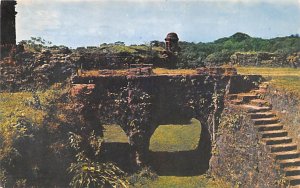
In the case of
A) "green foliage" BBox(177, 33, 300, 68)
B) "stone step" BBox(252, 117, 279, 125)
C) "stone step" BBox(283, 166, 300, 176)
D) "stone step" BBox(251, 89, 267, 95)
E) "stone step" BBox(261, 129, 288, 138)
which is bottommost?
"stone step" BBox(283, 166, 300, 176)

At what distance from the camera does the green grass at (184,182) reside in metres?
15.9

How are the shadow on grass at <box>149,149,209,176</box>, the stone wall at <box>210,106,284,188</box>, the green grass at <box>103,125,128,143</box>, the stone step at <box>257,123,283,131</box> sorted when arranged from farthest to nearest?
the green grass at <box>103,125,128,143</box> → the shadow on grass at <box>149,149,209,176</box> → the stone step at <box>257,123,283,131</box> → the stone wall at <box>210,106,284,188</box>

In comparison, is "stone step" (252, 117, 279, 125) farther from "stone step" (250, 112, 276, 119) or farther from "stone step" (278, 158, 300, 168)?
"stone step" (278, 158, 300, 168)

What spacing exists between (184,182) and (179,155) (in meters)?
2.44

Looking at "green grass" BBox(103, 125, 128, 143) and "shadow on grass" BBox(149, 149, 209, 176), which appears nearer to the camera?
"shadow on grass" BBox(149, 149, 209, 176)

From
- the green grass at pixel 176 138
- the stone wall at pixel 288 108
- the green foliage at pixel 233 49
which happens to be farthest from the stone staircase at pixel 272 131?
the green foliage at pixel 233 49

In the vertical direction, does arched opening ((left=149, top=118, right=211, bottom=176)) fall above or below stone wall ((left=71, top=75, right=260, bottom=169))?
below

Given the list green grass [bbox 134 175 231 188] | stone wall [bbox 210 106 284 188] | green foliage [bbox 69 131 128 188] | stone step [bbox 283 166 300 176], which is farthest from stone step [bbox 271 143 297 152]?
green foliage [bbox 69 131 128 188]

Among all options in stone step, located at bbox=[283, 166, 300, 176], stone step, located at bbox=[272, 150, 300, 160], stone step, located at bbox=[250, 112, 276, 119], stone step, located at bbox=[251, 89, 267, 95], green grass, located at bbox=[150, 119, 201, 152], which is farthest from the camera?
green grass, located at bbox=[150, 119, 201, 152]

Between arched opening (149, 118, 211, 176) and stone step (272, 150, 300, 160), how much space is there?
424 cm

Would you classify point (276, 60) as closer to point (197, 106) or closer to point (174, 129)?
point (174, 129)

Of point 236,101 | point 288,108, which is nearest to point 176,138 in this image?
point 236,101

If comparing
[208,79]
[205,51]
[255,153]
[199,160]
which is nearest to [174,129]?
[199,160]

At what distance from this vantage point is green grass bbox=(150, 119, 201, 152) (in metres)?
20.1
